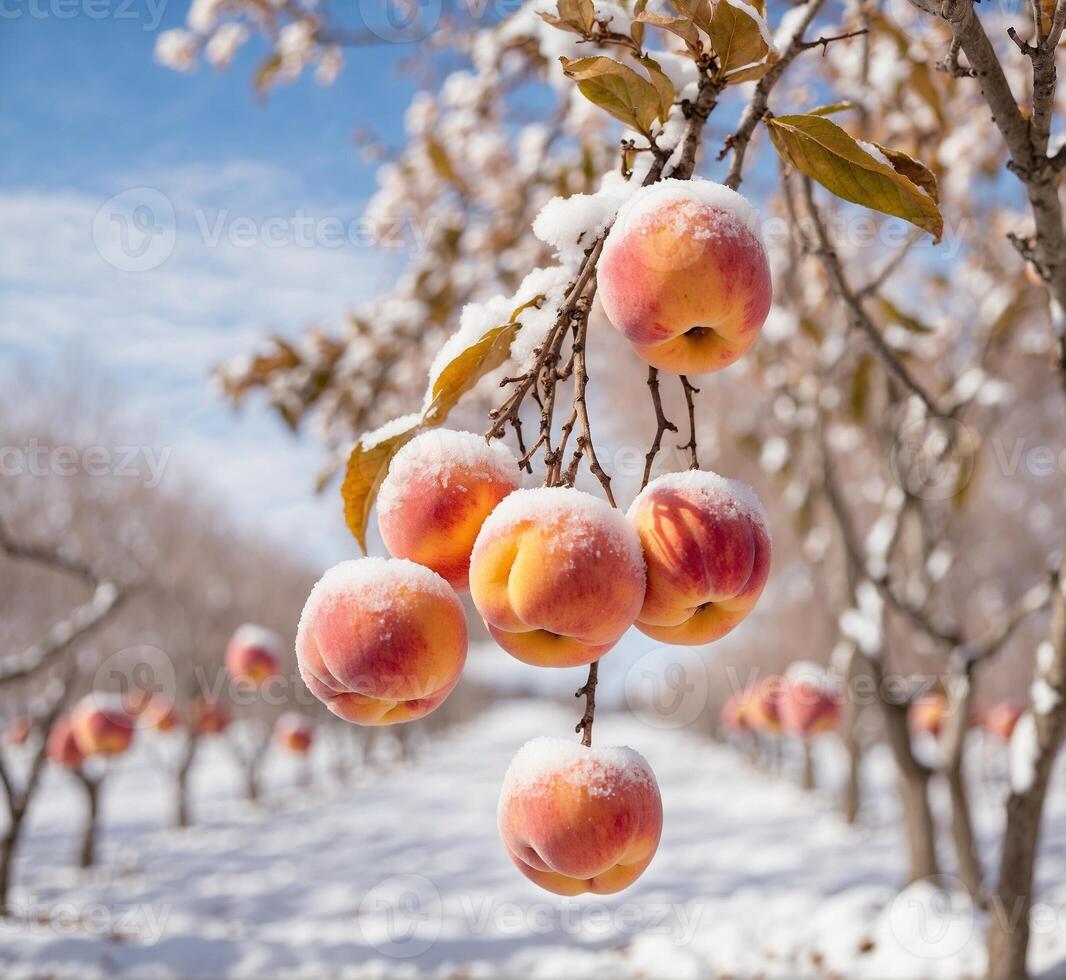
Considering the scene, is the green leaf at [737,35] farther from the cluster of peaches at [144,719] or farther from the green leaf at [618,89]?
the cluster of peaches at [144,719]

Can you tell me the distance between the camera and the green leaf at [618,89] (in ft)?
2.64

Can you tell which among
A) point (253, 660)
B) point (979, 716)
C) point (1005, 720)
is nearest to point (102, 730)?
point (253, 660)

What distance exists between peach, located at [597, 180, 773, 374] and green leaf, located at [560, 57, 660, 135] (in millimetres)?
151

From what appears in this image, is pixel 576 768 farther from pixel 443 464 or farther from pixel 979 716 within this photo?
pixel 979 716

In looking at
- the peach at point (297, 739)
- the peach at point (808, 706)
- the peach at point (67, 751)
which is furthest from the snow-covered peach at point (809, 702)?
the peach at point (297, 739)

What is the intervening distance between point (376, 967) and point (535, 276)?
4.53 meters

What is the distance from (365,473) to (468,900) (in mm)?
6234

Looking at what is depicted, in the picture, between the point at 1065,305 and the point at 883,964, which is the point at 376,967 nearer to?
the point at 883,964

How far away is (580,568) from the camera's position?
0.68 m

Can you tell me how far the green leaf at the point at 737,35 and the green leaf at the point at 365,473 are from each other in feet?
1.52

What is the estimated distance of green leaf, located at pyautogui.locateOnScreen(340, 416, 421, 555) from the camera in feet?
2.72

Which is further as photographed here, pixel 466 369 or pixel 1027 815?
pixel 1027 815

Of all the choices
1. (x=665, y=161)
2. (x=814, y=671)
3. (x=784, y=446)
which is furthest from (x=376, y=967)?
(x=665, y=161)

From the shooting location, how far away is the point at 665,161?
84 cm
